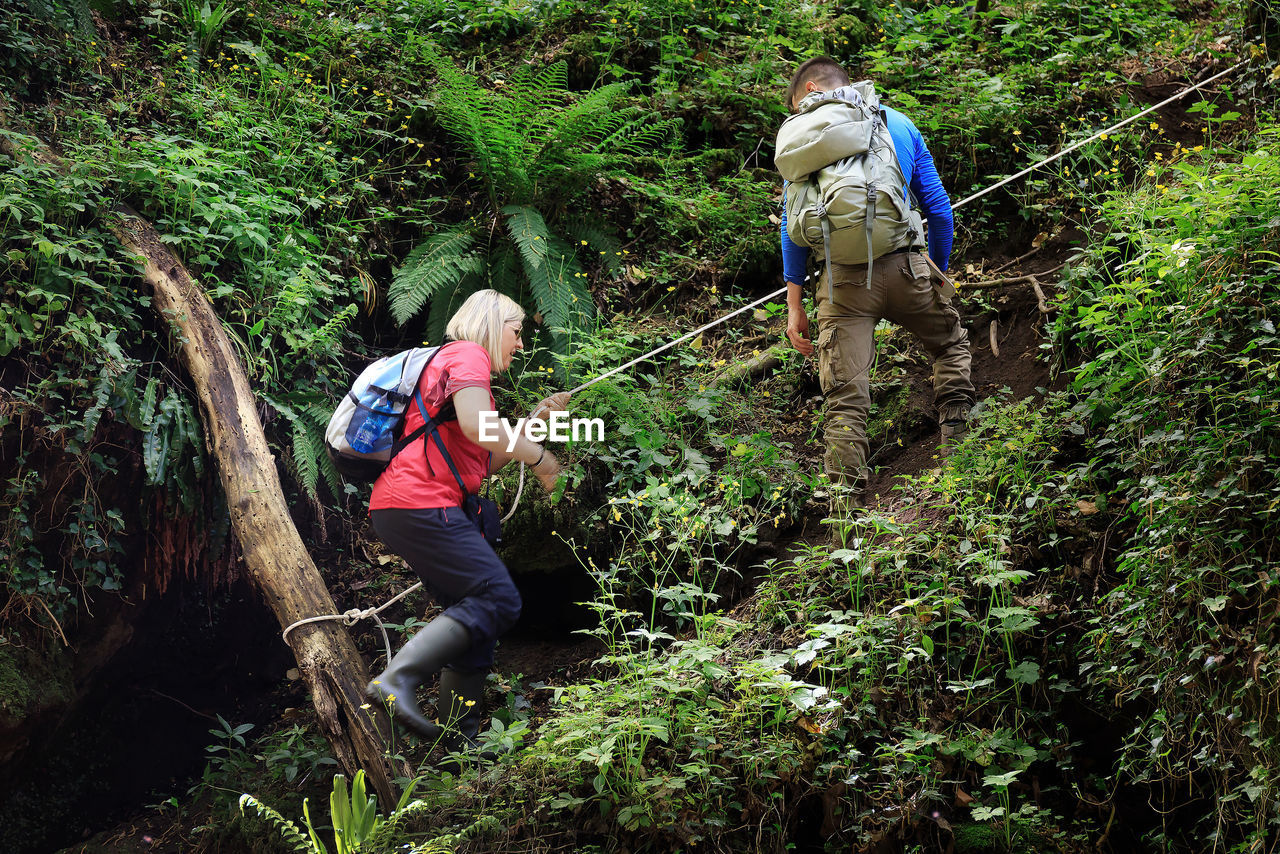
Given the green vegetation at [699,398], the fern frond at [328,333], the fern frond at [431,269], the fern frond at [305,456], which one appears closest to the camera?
the green vegetation at [699,398]

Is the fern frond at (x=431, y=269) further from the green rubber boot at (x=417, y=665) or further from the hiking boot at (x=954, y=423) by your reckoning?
the hiking boot at (x=954, y=423)

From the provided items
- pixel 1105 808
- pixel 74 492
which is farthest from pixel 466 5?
pixel 1105 808

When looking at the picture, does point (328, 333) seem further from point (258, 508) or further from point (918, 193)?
point (918, 193)

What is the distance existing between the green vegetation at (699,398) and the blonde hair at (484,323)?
106 cm

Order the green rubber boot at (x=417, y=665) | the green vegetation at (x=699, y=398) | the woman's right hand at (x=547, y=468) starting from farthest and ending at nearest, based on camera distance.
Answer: the woman's right hand at (x=547, y=468) → the green rubber boot at (x=417, y=665) → the green vegetation at (x=699, y=398)

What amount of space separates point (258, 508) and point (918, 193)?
3.84m

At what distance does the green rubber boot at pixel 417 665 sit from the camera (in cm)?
406

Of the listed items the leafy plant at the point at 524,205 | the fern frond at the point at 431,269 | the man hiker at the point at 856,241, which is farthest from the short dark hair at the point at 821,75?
the fern frond at the point at 431,269

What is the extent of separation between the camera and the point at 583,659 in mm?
5105

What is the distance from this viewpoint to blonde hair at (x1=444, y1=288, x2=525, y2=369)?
4.38 metres

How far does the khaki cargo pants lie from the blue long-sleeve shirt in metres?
0.19

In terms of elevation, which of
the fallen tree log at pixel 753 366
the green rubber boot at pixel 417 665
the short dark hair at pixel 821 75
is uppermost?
the short dark hair at pixel 821 75

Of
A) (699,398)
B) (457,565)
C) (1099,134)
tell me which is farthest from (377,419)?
(1099,134)

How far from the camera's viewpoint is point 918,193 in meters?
4.70
